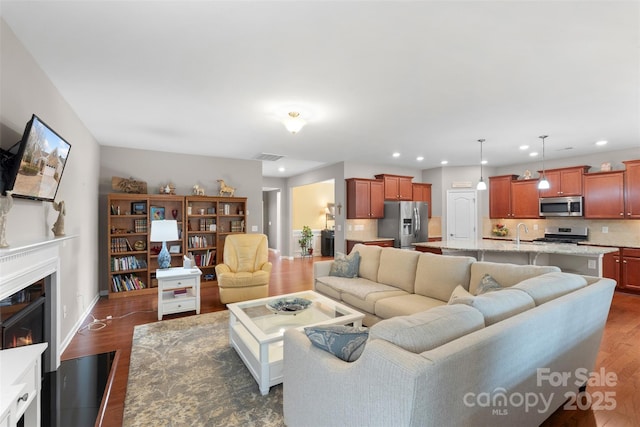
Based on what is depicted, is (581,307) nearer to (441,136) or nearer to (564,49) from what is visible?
(564,49)

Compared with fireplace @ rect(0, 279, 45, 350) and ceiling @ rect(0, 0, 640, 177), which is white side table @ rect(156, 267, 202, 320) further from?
ceiling @ rect(0, 0, 640, 177)

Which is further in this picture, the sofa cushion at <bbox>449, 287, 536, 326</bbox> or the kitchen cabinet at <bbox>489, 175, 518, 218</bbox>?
the kitchen cabinet at <bbox>489, 175, 518, 218</bbox>

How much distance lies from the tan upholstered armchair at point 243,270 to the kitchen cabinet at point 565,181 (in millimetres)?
5929

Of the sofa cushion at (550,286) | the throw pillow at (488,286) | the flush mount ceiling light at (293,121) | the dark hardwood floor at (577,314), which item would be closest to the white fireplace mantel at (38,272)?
the dark hardwood floor at (577,314)

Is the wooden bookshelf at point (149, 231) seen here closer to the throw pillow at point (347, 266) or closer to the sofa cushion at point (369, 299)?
the throw pillow at point (347, 266)

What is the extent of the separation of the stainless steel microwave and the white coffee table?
5517 mm

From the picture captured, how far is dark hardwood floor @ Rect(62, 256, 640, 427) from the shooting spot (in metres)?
1.99

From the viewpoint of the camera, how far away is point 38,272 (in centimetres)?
214

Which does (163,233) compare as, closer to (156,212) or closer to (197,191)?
(156,212)

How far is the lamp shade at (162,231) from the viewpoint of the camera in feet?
13.6

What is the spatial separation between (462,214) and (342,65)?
609 centimetres

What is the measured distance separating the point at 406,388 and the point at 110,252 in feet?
17.5

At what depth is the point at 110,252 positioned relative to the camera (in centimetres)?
481

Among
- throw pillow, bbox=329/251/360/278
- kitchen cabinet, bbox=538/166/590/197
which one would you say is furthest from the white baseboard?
kitchen cabinet, bbox=538/166/590/197
